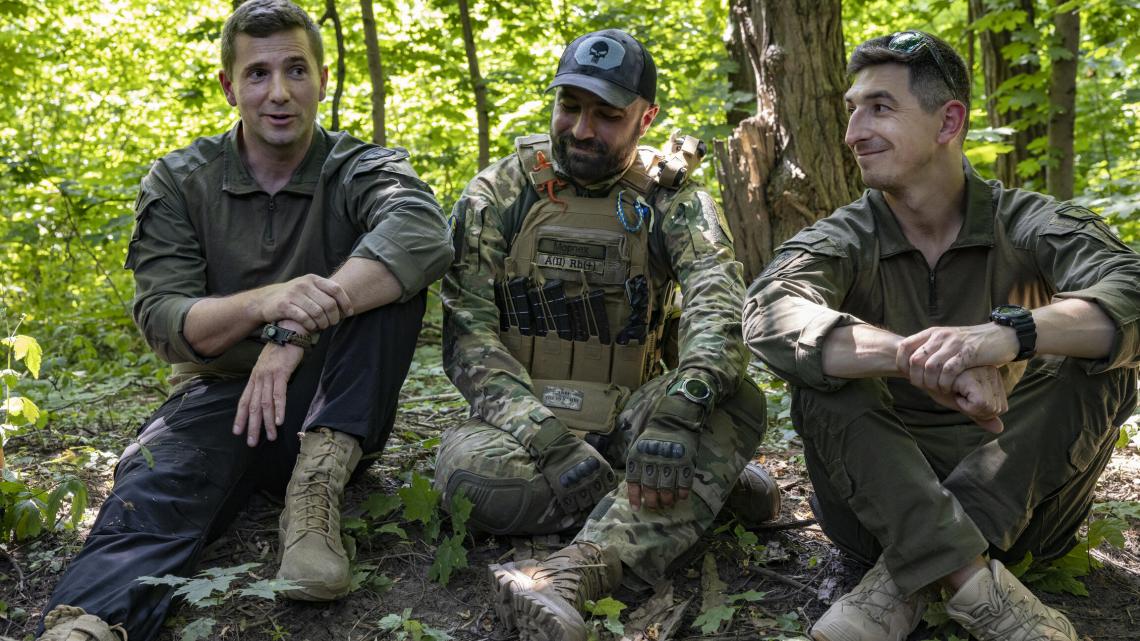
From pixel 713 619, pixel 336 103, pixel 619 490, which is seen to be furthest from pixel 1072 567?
pixel 336 103

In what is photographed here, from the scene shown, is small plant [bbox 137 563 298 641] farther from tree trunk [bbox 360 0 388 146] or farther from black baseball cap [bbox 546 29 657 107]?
tree trunk [bbox 360 0 388 146]

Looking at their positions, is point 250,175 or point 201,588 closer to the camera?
point 201,588

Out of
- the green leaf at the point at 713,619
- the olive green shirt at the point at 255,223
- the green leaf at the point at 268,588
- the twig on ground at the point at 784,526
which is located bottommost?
the twig on ground at the point at 784,526

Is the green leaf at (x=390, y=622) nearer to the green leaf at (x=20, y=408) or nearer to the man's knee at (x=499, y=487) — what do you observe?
the man's knee at (x=499, y=487)

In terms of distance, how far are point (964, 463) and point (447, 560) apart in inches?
67.8

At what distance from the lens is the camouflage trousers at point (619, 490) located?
3.08m

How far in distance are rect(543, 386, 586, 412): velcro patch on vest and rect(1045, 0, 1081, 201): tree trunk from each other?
7.12 m

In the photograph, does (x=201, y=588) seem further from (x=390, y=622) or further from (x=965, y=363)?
(x=965, y=363)

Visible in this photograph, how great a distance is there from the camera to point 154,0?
12.1m

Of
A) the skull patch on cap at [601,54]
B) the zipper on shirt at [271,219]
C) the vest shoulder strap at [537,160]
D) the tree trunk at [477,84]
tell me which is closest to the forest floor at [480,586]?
the zipper on shirt at [271,219]

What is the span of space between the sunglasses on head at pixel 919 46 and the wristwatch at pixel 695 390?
4.30 feet

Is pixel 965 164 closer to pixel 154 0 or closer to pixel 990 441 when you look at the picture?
pixel 990 441

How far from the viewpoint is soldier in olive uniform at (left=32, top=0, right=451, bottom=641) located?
297 centimetres

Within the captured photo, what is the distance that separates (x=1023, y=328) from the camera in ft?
8.42
